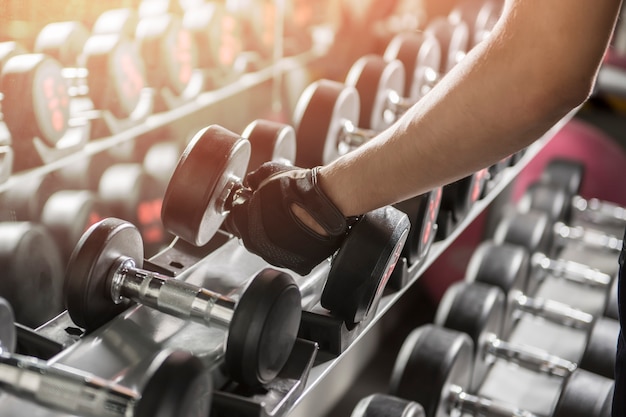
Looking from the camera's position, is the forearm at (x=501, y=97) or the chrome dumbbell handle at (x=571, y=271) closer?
the forearm at (x=501, y=97)

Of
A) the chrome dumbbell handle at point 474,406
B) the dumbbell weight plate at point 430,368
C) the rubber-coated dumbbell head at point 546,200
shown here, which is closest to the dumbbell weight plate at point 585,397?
the chrome dumbbell handle at point 474,406

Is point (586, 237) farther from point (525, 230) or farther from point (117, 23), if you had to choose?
point (117, 23)

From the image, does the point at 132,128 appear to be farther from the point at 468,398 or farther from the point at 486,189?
the point at 468,398

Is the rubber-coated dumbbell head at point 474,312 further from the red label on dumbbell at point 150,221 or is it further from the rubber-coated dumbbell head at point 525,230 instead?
the red label on dumbbell at point 150,221

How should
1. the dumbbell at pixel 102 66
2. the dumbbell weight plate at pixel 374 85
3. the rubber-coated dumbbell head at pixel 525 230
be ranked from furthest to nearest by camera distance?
the rubber-coated dumbbell head at pixel 525 230 → the dumbbell weight plate at pixel 374 85 → the dumbbell at pixel 102 66

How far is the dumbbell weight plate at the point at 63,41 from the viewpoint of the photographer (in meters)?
1.13

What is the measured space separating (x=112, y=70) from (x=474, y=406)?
3.13 ft

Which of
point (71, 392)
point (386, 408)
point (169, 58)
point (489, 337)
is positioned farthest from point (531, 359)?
point (71, 392)

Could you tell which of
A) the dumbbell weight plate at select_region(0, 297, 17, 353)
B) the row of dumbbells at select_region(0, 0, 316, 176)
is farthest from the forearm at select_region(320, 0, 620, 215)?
the row of dumbbells at select_region(0, 0, 316, 176)

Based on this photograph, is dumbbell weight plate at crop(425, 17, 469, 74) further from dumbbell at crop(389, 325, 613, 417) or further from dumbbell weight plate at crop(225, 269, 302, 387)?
dumbbell weight plate at crop(225, 269, 302, 387)

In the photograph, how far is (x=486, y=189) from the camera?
148 cm

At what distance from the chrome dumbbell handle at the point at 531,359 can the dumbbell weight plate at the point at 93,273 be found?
109cm

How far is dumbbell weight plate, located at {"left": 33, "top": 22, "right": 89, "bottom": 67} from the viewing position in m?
→ 1.13

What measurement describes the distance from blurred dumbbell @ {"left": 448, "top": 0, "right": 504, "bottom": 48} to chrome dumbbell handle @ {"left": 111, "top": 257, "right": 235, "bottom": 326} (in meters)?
1.31
